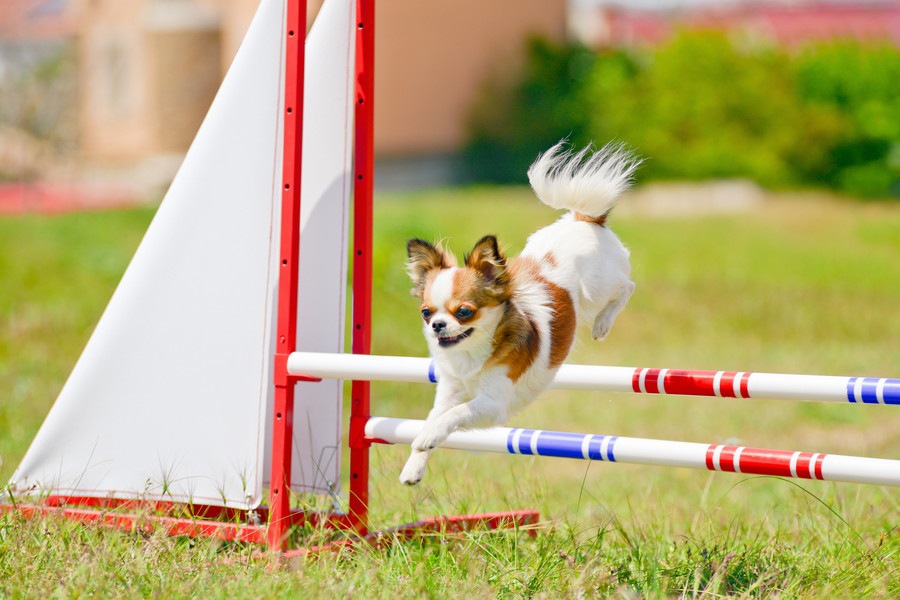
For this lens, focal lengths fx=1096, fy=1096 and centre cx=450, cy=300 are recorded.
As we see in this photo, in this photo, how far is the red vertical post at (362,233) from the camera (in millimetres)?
3307

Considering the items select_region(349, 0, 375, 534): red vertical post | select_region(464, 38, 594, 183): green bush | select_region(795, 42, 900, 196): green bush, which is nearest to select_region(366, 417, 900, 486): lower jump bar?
select_region(349, 0, 375, 534): red vertical post

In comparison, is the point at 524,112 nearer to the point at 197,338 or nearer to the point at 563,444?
the point at 197,338

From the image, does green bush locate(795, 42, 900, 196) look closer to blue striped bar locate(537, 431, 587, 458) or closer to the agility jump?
the agility jump

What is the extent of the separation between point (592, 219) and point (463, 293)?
587 mm

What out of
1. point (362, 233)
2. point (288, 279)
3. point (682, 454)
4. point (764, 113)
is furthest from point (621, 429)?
point (764, 113)

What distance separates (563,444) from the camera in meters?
2.78

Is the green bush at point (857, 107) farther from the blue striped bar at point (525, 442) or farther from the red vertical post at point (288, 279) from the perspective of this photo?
the blue striped bar at point (525, 442)

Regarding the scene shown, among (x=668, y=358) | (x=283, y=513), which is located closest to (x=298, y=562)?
(x=283, y=513)

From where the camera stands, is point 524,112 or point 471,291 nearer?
point 471,291

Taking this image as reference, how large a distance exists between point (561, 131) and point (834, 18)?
10376mm

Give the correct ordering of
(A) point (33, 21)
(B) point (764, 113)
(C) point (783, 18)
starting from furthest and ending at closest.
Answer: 1. (C) point (783, 18)
2. (A) point (33, 21)
3. (B) point (764, 113)

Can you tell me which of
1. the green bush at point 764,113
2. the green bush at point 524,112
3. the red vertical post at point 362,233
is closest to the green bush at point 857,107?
the green bush at point 764,113

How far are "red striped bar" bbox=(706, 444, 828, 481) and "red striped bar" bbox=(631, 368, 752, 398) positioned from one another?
0.14 metres

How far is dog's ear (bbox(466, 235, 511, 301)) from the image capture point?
2498 mm
